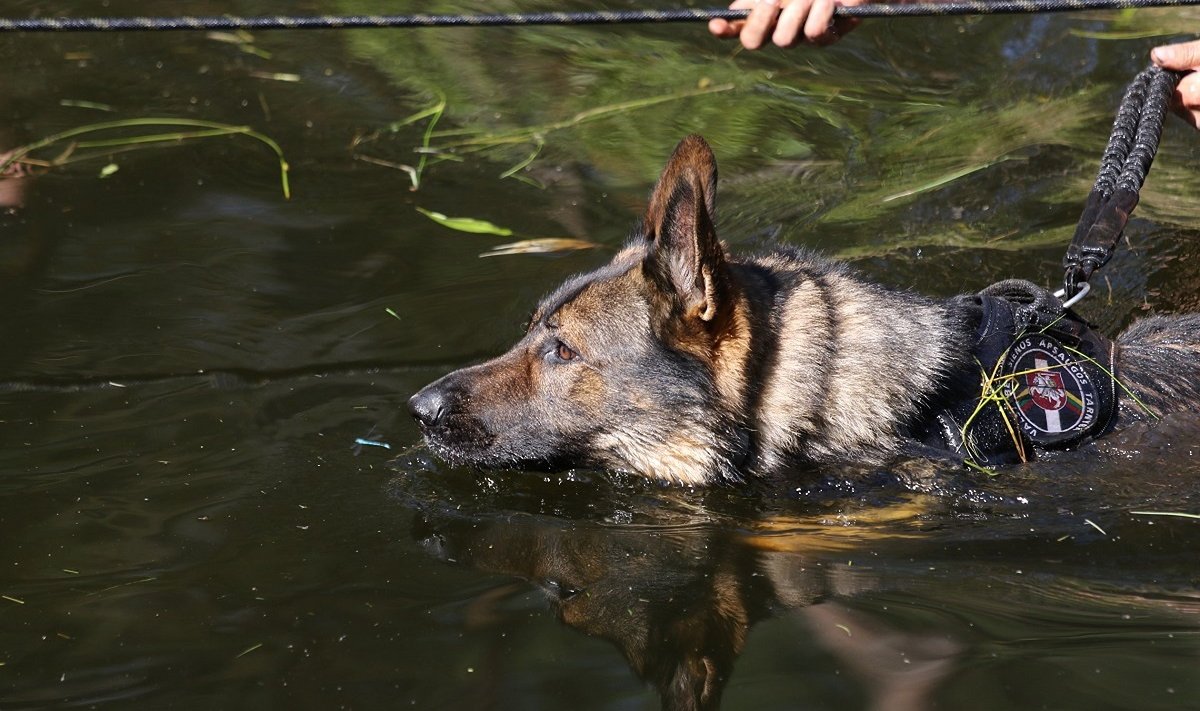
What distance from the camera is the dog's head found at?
4816 mm

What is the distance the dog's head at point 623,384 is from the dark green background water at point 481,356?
0.69 feet

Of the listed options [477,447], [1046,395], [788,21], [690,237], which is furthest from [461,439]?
[1046,395]

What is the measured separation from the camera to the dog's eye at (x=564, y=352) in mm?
5039

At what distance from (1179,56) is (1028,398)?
69.2 inches

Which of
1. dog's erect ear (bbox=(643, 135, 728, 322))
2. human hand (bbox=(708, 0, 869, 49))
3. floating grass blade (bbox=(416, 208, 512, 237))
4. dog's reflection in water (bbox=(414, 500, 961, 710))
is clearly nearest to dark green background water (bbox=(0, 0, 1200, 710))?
dog's reflection in water (bbox=(414, 500, 961, 710))

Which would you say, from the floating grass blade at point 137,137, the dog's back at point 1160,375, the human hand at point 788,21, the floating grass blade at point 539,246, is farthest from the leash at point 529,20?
the floating grass blade at point 137,137

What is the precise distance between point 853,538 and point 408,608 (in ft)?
5.60

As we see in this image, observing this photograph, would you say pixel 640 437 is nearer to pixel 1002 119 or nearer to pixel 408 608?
pixel 408 608

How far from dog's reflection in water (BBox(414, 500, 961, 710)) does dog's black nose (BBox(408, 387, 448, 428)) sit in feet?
1.49

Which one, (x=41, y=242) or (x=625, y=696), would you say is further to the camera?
(x=41, y=242)

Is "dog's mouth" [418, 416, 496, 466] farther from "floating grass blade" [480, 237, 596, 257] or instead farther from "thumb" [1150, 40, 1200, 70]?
"thumb" [1150, 40, 1200, 70]

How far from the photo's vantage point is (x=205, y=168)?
7.59 m

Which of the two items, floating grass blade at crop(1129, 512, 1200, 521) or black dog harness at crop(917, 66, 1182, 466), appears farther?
black dog harness at crop(917, 66, 1182, 466)

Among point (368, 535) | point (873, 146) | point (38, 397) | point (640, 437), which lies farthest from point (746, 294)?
point (873, 146)
